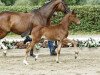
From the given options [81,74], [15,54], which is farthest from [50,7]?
[81,74]

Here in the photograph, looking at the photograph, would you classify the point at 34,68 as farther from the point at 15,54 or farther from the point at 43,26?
the point at 15,54

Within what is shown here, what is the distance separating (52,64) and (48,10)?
7.93 feet

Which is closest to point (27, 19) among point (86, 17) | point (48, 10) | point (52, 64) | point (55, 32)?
point (48, 10)

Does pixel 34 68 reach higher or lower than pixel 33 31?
lower

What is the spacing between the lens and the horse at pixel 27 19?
1407cm

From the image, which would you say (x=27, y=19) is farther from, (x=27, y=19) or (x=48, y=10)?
(x=48, y=10)

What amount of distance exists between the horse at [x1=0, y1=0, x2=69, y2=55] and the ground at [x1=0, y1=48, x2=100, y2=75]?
95 centimetres

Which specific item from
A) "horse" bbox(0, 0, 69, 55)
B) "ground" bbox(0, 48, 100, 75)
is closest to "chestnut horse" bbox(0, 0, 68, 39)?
"horse" bbox(0, 0, 69, 55)

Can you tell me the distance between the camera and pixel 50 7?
1460 centimetres

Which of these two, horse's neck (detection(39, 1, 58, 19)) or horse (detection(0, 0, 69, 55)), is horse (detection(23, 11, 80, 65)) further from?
horse's neck (detection(39, 1, 58, 19))

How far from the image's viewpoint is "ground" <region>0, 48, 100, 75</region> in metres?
11.2

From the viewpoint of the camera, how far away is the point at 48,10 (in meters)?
14.5

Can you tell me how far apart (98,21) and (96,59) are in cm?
1142

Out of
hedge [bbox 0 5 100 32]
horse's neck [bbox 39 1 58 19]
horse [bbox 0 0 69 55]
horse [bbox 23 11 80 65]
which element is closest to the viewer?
horse [bbox 23 11 80 65]
